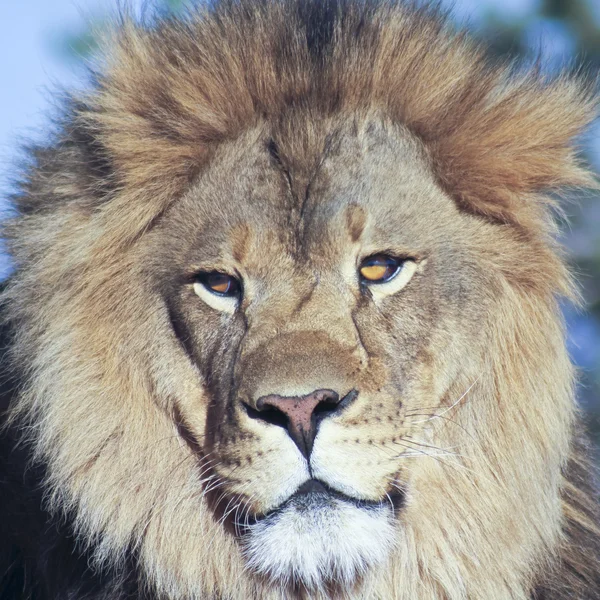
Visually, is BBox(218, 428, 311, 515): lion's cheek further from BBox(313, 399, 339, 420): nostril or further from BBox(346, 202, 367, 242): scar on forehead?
BBox(346, 202, 367, 242): scar on forehead

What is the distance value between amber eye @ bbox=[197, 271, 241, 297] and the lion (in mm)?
20

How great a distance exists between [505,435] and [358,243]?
3.02 ft

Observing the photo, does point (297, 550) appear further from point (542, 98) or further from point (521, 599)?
point (542, 98)

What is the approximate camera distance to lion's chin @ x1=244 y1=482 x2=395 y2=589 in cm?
355

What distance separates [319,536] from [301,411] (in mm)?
454

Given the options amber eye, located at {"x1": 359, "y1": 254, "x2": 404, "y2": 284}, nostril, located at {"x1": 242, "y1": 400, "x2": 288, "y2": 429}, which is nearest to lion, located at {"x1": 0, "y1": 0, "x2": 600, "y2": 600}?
amber eye, located at {"x1": 359, "y1": 254, "x2": 404, "y2": 284}

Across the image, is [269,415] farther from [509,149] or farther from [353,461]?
[509,149]

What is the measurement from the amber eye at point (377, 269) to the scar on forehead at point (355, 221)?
0.10 metres

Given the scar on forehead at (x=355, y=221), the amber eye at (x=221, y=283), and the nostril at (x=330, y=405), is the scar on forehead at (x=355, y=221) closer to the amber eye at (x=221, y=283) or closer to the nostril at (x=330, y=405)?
the amber eye at (x=221, y=283)

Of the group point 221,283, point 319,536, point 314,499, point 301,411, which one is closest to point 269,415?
point 301,411

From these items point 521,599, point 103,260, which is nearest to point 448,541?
point 521,599

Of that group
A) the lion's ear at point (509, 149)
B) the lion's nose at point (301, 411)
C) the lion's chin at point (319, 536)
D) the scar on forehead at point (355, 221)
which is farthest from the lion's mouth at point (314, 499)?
the lion's ear at point (509, 149)

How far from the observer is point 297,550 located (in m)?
3.59

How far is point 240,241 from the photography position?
3967 millimetres
